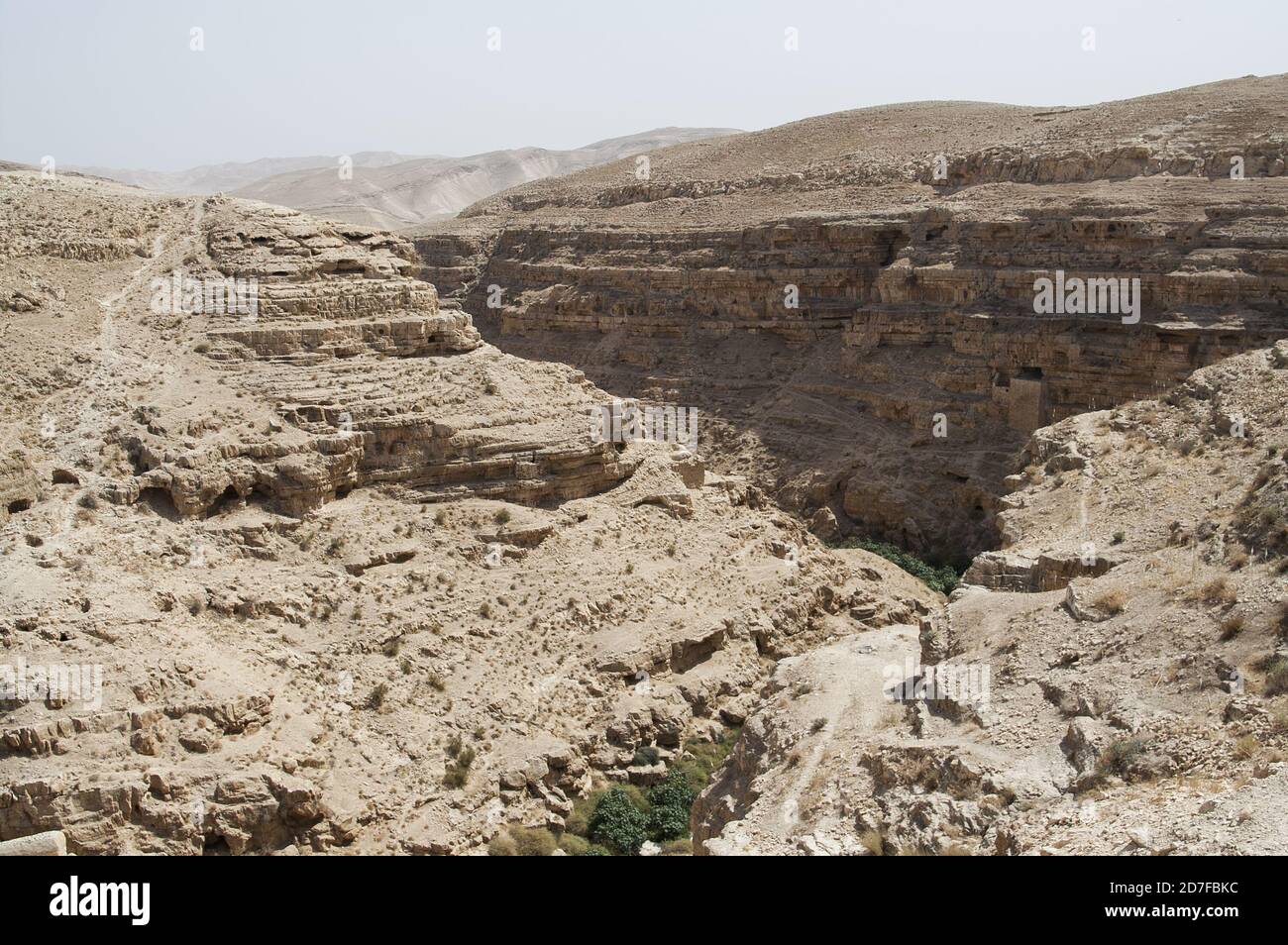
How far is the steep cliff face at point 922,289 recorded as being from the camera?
34.8 metres

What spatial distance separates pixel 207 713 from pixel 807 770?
8.03 meters

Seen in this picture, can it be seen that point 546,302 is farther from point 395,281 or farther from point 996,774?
point 996,774

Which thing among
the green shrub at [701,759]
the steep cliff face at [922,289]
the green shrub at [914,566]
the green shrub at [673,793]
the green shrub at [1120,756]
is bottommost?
the green shrub at [673,793]

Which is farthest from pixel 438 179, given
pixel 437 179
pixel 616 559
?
pixel 616 559

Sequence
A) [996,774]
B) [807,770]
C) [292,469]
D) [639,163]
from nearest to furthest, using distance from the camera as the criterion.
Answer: [996,774] → [807,770] → [292,469] → [639,163]

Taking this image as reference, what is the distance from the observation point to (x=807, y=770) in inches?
655

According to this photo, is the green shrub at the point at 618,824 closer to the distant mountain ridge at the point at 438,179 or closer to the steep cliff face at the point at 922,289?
the steep cliff face at the point at 922,289

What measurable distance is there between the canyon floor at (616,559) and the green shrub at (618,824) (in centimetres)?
65

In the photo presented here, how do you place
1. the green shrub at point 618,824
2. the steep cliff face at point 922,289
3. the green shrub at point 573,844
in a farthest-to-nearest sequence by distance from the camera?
the steep cliff face at point 922,289, the green shrub at point 618,824, the green shrub at point 573,844

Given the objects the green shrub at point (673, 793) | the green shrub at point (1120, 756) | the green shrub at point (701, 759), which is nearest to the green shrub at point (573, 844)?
the green shrub at point (673, 793)

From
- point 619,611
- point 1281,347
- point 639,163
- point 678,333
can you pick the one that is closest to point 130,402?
point 619,611

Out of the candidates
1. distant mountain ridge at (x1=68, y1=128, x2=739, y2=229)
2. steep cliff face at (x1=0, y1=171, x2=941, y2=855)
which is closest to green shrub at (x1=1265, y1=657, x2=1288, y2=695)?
steep cliff face at (x1=0, y1=171, x2=941, y2=855)

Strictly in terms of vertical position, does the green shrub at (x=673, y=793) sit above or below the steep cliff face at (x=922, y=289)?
below

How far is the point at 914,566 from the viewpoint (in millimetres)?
32594
